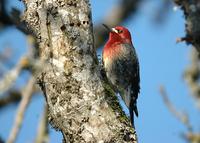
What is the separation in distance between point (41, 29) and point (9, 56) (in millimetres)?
945

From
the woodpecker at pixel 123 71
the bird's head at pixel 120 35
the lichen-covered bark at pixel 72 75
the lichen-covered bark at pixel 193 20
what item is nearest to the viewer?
the lichen-covered bark at pixel 193 20

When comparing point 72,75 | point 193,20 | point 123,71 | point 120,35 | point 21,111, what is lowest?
point 21,111

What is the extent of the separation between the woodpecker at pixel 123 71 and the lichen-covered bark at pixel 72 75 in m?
1.13

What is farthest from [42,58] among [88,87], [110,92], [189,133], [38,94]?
[189,133]

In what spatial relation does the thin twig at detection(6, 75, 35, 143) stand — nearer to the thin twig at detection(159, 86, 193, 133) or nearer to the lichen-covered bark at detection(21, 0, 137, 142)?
the lichen-covered bark at detection(21, 0, 137, 142)

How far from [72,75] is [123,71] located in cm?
169

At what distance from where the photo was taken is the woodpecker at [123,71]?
4.57 metres

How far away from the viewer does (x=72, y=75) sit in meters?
3.17

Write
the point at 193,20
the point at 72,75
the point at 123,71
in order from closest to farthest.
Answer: the point at 193,20, the point at 72,75, the point at 123,71

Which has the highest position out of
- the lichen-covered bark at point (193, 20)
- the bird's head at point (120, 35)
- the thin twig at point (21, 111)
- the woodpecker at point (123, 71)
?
the bird's head at point (120, 35)

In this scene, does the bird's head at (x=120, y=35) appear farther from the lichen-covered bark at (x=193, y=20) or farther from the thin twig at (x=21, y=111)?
the thin twig at (x=21, y=111)

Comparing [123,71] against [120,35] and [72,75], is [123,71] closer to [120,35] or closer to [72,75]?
[120,35]

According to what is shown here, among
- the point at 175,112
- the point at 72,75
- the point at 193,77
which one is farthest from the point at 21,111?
the point at 193,77

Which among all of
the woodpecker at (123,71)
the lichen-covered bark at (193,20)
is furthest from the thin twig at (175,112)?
the lichen-covered bark at (193,20)
